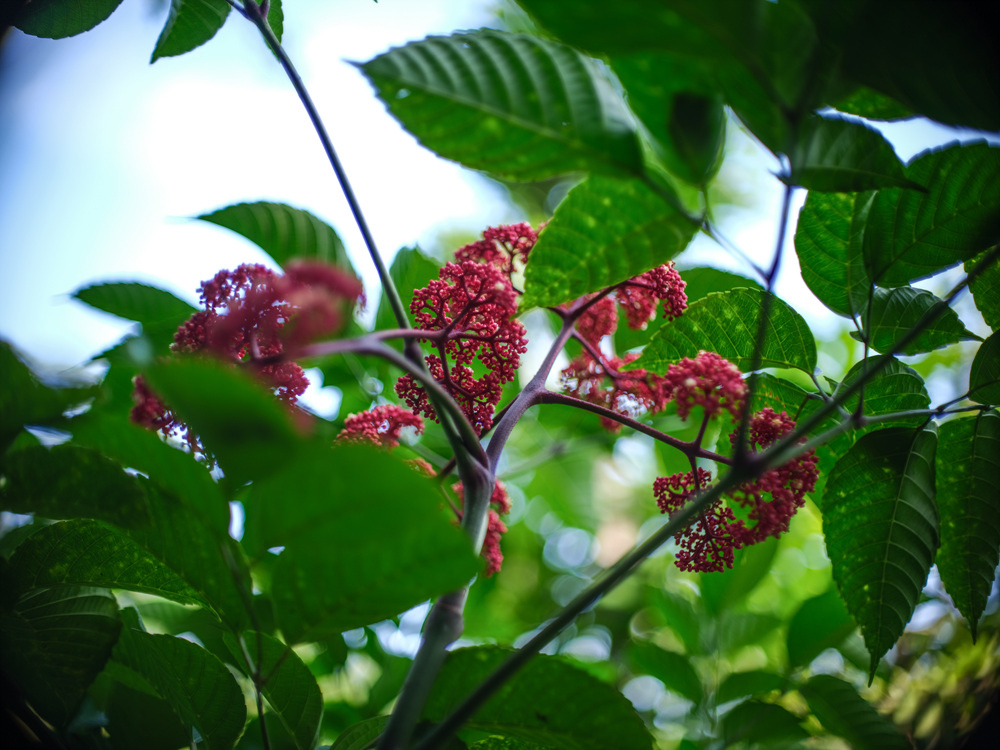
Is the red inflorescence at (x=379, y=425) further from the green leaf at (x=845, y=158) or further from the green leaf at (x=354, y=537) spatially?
the green leaf at (x=845, y=158)

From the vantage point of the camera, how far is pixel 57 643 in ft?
2.18

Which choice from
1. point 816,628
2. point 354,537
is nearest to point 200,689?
point 354,537

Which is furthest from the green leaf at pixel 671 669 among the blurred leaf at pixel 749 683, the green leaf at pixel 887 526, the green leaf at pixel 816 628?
the green leaf at pixel 887 526

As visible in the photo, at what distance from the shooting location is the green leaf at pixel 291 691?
696 mm

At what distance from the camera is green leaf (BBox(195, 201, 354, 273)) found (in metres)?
1.17

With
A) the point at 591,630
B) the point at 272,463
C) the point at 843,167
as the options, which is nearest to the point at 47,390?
the point at 272,463

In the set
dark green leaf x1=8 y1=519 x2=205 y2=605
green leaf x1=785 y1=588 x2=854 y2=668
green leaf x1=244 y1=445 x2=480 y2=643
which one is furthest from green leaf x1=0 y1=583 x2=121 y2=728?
green leaf x1=785 y1=588 x2=854 y2=668

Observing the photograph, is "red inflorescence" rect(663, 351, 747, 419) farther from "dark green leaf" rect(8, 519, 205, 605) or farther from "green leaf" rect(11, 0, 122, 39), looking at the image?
"green leaf" rect(11, 0, 122, 39)

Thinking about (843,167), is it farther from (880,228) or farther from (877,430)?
(877,430)

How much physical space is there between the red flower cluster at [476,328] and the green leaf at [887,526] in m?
0.46

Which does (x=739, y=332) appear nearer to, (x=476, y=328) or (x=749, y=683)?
(x=476, y=328)

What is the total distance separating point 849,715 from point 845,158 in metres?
1.08

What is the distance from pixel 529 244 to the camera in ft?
2.85

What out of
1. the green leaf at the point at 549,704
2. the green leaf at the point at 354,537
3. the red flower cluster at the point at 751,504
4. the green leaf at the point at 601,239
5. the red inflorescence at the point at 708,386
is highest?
the green leaf at the point at 601,239
